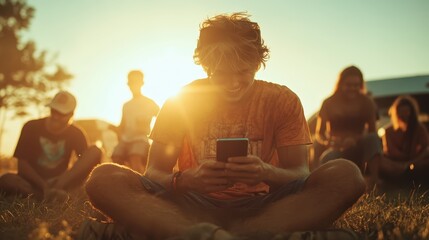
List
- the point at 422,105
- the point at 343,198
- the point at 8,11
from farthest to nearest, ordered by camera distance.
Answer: the point at 8,11 → the point at 422,105 → the point at 343,198

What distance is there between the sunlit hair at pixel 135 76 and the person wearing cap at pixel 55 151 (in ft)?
5.91

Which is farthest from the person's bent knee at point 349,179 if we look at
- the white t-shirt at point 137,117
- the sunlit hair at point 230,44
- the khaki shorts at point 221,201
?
the white t-shirt at point 137,117

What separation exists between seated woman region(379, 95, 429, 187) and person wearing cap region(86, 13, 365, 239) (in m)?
4.29

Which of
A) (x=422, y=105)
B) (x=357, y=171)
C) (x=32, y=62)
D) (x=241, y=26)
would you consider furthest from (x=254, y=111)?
(x=32, y=62)

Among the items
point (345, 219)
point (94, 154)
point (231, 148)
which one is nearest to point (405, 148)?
point (345, 219)

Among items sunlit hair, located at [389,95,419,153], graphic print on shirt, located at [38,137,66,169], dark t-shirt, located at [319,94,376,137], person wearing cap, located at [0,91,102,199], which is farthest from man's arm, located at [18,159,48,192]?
sunlit hair, located at [389,95,419,153]

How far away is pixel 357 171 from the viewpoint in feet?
9.21

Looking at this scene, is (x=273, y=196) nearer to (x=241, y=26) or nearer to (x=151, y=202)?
(x=151, y=202)

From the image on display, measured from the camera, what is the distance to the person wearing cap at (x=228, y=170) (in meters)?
2.75

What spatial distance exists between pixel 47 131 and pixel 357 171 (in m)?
4.57

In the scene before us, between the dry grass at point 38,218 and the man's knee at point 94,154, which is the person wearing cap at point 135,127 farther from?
the dry grass at point 38,218

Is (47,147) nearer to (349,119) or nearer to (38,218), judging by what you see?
(38,218)

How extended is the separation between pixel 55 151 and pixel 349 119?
415cm

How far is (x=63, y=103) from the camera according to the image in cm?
610
